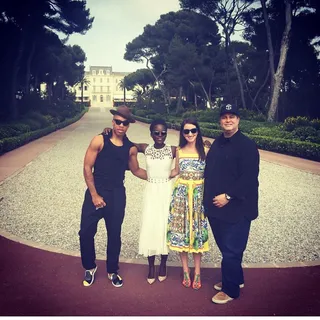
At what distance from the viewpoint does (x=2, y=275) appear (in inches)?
131

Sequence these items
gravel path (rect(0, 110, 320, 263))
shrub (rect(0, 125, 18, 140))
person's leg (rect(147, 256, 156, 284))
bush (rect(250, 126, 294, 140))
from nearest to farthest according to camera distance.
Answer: person's leg (rect(147, 256, 156, 284))
gravel path (rect(0, 110, 320, 263))
shrub (rect(0, 125, 18, 140))
bush (rect(250, 126, 294, 140))

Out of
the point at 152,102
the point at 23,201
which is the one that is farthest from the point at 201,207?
the point at 152,102

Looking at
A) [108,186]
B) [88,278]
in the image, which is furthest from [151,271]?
[108,186]

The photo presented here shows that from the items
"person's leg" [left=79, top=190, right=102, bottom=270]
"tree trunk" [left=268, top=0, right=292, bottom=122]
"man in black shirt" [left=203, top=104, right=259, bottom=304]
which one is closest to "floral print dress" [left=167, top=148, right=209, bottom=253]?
"man in black shirt" [left=203, top=104, right=259, bottom=304]

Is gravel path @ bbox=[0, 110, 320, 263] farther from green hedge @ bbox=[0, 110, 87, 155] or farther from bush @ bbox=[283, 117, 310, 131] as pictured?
bush @ bbox=[283, 117, 310, 131]

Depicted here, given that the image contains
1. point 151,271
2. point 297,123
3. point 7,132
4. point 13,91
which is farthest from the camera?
point 13,91

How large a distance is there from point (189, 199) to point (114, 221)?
2.59 ft

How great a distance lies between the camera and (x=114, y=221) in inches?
127

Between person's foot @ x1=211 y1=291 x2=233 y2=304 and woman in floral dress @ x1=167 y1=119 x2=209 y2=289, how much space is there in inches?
10.3

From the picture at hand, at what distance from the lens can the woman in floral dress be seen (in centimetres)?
303

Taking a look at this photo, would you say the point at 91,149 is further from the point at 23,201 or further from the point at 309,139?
the point at 309,139

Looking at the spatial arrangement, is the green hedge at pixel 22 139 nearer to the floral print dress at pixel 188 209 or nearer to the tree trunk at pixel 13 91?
the tree trunk at pixel 13 91

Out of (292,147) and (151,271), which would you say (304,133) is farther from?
(151,271)

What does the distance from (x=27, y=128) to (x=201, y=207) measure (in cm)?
1451
